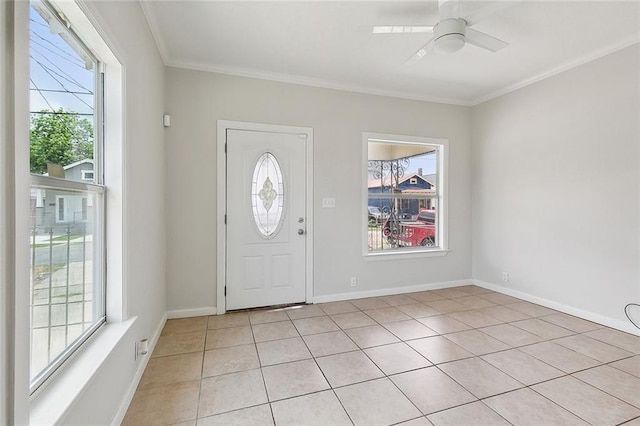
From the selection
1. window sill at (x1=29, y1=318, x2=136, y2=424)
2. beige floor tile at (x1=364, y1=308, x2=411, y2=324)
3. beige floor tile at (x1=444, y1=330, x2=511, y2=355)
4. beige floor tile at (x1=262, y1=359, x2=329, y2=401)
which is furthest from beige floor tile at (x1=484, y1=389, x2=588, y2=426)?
window sill at (x1=29, y1=318, x2=136, y2=424)

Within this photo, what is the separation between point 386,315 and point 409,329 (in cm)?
39

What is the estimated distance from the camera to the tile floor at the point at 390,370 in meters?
1.69

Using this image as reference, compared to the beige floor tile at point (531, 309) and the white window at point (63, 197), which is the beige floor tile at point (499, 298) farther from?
the white window at point (63, 197)

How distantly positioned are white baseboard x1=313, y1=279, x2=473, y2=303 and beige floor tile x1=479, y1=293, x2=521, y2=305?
468mm

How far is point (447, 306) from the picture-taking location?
3.49 m

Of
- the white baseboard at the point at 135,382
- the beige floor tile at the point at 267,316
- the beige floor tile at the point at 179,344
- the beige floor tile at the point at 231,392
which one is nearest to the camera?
the white baseboard at the point at 135,382

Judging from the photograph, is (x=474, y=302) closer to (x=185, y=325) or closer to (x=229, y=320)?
(x=229, y=320)

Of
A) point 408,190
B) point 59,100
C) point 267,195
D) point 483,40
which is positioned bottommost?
point 267,195

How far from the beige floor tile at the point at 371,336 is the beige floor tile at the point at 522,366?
29.6 inches

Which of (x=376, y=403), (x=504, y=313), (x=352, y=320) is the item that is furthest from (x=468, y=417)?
(x=504, y=313)

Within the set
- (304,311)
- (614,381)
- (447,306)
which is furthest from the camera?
(447,306)

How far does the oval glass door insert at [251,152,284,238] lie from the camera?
3367 mm

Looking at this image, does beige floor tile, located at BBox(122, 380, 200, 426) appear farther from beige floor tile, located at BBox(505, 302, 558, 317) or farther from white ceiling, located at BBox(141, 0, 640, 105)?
beige floor tile, located at BBox(505, 302, 558, 317)

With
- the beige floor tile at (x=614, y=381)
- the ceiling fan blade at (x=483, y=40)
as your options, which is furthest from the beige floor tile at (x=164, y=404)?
the ceiling fan blade at (x=483, y=40)
